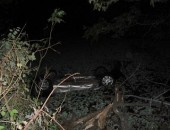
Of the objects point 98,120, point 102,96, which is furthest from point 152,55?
point 98,120

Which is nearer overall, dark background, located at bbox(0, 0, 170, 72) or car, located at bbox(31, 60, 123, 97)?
car, located at bbox(31, 60, 123, 97)

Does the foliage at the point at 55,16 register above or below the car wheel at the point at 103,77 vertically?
above

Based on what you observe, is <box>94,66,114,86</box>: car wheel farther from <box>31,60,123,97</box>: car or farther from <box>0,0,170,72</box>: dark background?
<box>0,0,170,72</box>: dark background

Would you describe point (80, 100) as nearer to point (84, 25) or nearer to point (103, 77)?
point (103, 77)

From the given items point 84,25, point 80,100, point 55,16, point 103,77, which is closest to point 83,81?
point 103,77

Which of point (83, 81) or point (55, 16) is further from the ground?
point (55, 16)

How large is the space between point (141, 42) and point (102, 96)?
4832 mm

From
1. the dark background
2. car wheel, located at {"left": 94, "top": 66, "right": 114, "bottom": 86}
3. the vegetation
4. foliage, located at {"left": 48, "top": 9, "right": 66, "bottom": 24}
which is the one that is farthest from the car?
foliage, located at {"left": 48, "top": 9, "right": 66, "bottom": 24}

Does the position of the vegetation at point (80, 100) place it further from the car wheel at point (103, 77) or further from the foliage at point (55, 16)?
the car wheel at point (103, 77)

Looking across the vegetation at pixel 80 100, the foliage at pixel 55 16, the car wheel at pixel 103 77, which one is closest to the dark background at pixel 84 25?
the vegetation at pixel 80 100

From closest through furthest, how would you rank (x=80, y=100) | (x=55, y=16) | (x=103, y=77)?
(x=55, y=16) → (x=80, y=100) → (x=103, y=77)

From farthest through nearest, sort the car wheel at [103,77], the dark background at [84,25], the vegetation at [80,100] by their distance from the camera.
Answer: the dark background at [84,25] < the car wheel at [103,77] < the vegetation at [80,100]

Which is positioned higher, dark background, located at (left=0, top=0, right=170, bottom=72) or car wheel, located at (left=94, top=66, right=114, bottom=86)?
dark background, located at (left=0, top=0, right=170, bottom=72)

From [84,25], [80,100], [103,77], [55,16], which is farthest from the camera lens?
[84,25]
